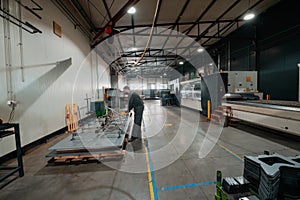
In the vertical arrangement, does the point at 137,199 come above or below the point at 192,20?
below

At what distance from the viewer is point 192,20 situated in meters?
5.82

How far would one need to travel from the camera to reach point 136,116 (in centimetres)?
381

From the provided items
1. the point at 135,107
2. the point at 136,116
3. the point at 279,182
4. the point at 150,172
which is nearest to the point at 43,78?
the point at 135,107

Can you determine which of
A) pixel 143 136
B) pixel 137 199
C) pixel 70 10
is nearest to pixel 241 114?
pixel 143 136

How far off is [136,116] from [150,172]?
1.77 m

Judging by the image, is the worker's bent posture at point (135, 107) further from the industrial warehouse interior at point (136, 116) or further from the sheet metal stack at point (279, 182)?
the sheet metal stack at point (279, 182)

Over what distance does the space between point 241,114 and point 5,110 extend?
19.8 ft

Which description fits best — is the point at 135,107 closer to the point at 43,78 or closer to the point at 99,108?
the point at 99,108

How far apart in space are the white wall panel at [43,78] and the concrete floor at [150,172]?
0.66 metres

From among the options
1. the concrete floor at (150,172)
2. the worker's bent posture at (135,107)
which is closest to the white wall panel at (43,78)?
the concrete floor at (150,172)

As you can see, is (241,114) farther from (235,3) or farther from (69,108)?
(69,108)

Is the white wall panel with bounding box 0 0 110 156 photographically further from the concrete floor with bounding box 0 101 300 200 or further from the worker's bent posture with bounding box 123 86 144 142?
the worker's bent posture with bounding box 123 86 144 142

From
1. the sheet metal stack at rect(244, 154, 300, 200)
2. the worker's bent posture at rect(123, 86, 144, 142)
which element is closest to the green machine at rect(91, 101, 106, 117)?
the worker's bent posture at rect(123, 86, 144, 142)

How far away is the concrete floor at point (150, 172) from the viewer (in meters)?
1.79
